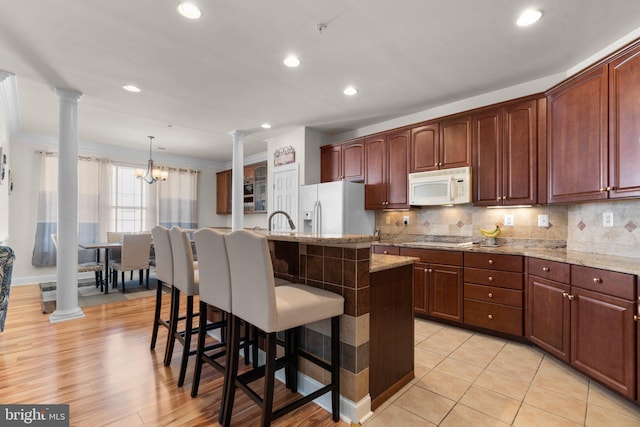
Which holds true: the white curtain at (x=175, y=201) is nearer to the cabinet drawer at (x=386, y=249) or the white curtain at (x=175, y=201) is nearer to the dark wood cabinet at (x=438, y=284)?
the cabinet drawer at (x=386, y=249)

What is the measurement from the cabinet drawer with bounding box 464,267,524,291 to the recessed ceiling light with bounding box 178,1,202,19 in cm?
315

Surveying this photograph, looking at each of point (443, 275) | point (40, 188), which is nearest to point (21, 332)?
point (40, 188)

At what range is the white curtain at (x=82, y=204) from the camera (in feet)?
17.5

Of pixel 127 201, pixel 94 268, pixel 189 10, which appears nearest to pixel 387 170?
pixel 189 10

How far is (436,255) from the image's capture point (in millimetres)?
3205

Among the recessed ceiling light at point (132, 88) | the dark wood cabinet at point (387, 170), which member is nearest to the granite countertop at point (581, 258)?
the dark wood cabinet at point (387, 170)

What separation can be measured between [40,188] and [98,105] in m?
2.73

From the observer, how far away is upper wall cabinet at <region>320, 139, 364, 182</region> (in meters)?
4.35

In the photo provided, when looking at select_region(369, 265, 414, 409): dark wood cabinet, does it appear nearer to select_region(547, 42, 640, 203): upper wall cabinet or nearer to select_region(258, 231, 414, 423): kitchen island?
select_region(258, 231, 414, 423): kitchen island

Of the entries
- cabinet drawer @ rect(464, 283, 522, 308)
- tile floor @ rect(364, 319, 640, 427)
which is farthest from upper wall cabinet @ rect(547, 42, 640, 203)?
tile floor @ rect(364, 319, 640, 427)

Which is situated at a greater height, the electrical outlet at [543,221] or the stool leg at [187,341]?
the electrical outlet at [543,221]

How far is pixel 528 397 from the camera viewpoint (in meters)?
1.96

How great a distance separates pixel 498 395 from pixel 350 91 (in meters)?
3.02

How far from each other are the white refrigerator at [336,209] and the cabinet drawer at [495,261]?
1551mm
